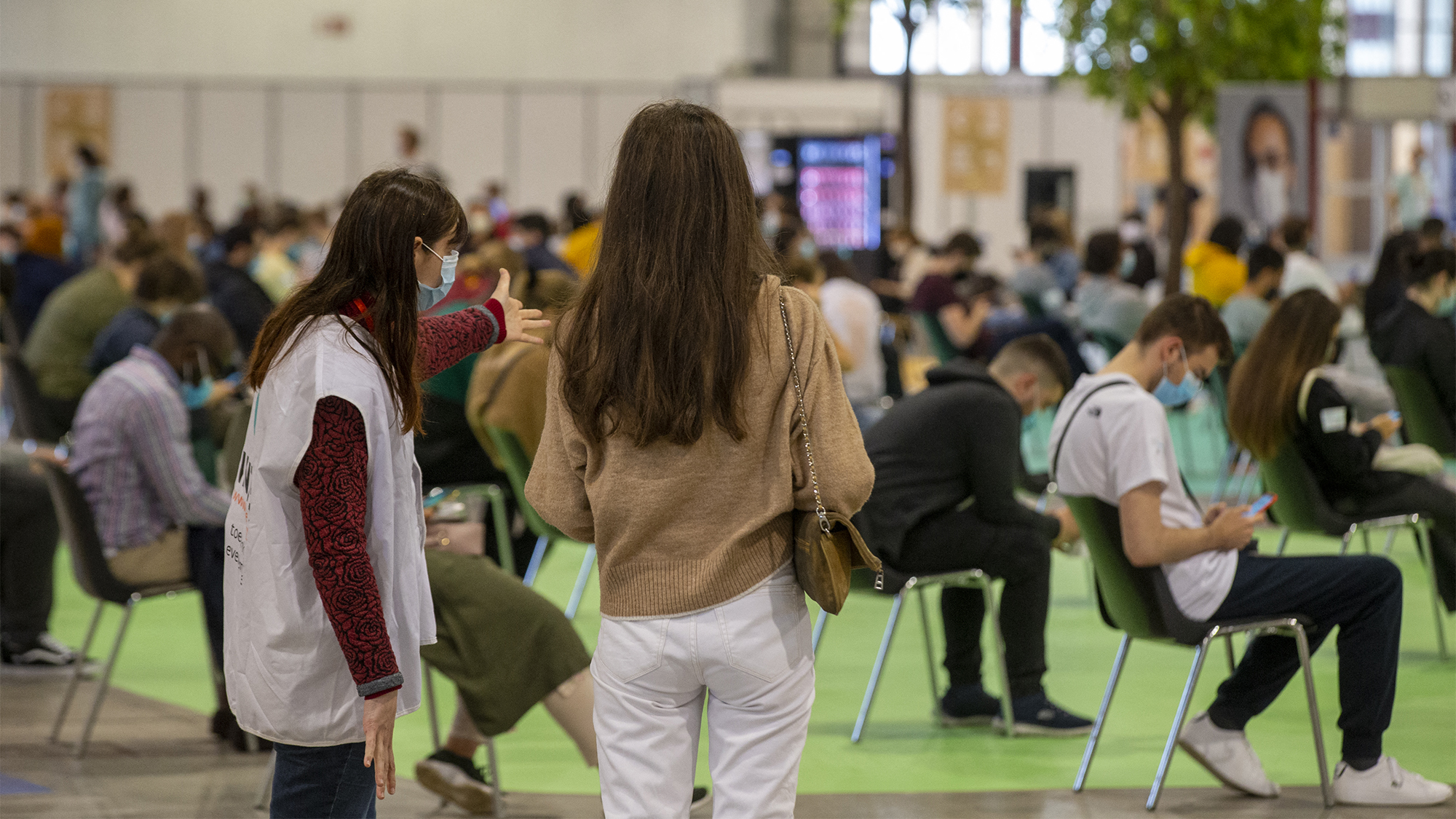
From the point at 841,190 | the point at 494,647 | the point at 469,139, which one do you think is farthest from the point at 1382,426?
the point at 469,139

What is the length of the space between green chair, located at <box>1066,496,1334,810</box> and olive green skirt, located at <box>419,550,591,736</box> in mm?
1189

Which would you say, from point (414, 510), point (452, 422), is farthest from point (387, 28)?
point (414, 510)


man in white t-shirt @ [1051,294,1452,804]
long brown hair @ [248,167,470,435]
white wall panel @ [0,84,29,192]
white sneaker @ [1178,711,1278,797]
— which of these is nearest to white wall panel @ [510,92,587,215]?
white wall panel @ [0,84,29,192]

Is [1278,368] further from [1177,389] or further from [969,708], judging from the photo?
[969,708]

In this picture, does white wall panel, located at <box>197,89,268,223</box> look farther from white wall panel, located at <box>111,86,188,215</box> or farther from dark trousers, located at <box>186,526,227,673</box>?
dark trousers, located at <box>186,526,227,673</box>

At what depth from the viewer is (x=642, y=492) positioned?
2033 millimetres

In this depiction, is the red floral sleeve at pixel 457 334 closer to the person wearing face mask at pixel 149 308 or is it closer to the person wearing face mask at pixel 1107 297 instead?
the person wearing face mask at pixel 149 308

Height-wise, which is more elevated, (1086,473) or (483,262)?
(483,262)

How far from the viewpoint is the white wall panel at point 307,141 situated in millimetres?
19781

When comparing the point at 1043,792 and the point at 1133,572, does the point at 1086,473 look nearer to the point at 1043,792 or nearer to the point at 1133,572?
the point at 1133,572

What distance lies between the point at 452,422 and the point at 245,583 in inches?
130

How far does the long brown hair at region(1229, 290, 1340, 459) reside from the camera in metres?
4.26

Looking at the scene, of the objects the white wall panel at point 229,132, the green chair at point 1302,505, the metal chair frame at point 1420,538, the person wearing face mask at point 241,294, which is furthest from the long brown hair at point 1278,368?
the white wall panel at point 229,132

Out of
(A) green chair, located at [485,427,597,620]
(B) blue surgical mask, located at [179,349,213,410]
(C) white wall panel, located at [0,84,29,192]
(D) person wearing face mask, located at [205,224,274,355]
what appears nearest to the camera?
(B) blue surgical mask, located at [179,349,213,410]
